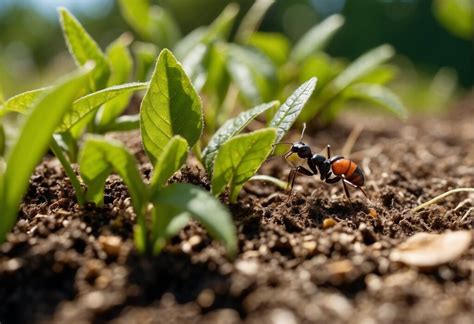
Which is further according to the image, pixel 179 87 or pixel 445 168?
pixel 445 168

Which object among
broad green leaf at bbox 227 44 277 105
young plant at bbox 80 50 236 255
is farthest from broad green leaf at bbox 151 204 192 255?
broad green leaf at bbox 227 44 277 105

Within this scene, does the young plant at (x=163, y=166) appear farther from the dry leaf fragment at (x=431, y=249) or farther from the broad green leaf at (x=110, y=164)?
the dry leaf fragment at (x=431, y=249)

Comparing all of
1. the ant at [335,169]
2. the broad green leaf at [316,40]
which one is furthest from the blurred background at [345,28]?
the ant at [335,169]

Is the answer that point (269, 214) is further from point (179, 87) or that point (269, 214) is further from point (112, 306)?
point (112, 306)

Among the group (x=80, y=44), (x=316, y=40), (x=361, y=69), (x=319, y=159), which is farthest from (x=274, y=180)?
(x=316, y=40)

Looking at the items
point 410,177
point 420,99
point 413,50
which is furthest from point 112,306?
point 413,50

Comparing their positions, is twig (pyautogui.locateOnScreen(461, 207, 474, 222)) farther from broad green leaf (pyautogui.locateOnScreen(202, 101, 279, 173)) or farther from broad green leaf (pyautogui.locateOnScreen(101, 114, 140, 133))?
broad green leaf (pyautogui.locateOnScreen(101, 114, 140, 133))
